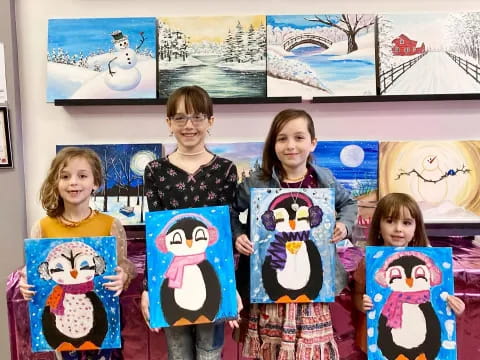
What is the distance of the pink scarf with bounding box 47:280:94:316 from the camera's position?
147cm

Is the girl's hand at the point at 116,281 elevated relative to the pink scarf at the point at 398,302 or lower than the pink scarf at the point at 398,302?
elevated

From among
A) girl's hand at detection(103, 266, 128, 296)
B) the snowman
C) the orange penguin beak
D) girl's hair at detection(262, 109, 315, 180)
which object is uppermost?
the snowman

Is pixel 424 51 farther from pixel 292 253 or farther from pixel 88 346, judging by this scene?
pixel 88 346

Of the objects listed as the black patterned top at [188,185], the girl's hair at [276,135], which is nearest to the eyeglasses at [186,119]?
the black patterned top at [188,185]

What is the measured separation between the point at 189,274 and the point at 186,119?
505 mm

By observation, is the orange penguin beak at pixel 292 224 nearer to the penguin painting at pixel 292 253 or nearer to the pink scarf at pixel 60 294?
the penguin painting at pixel 292 253

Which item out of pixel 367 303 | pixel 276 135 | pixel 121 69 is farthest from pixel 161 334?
pixel 121 69

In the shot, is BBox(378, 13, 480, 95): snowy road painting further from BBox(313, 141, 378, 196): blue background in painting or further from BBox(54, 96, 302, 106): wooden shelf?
BBox(54, 96, 302, 106): wooden shelf

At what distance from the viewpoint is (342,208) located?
1.58 m

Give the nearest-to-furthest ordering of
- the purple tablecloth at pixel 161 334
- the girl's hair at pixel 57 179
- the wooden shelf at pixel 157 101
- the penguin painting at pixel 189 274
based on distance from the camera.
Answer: the penguin painting at pixel 189 274, the girl's hair at pixel 57 179, the purple tablecloth at pixel 161 334, the wooden shelf at pixel 157 101

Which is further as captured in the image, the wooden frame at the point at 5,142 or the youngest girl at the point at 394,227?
the wooden frame at the point at 5,142

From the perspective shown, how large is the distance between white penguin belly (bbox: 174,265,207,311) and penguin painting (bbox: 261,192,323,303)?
21 centimetres

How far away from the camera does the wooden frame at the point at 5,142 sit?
2127mm

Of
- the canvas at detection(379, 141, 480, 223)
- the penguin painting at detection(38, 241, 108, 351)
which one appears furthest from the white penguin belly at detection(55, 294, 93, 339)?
the canvas at detection(379, 141, 480, 223)
